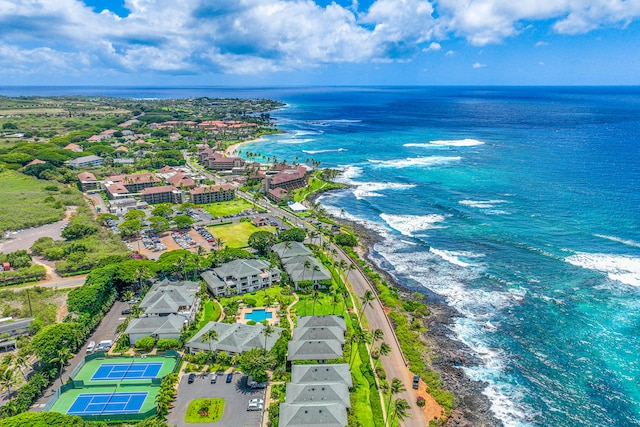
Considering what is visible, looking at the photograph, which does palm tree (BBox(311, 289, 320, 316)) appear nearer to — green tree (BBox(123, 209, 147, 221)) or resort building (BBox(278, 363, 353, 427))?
resort building (BBox(278, 363, 353, 427))

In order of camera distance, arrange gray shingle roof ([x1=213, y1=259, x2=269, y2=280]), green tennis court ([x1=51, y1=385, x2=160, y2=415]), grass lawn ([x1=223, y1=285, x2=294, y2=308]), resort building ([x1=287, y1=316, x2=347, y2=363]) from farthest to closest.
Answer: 1. gray shingle roof ([x1=213, y1=259, x2=269, y2=280])
2. grass lawn ([x1=223, y1=285, x2=294, y2=308])
3. resort building ([x1=287, y1=316, x2=347, y2=363])
4. green tennis court ([x1=51, y1=385, x2=160, y2=415])

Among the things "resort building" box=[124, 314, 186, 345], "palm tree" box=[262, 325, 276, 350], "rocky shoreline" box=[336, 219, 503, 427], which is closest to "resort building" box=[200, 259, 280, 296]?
"resort building" box=[124, 314, 186, 345]

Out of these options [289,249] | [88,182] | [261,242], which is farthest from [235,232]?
[88,182]

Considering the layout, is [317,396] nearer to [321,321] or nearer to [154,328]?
[321,321]

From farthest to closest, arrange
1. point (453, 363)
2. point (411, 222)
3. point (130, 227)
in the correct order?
point (411, 222), point (130, 227), point (453, 363)

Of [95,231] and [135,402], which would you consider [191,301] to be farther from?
[95,231]

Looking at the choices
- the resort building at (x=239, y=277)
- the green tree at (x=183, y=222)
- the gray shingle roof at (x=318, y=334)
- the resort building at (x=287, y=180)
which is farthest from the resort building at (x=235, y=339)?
the resort building at (x=287, y=180)
